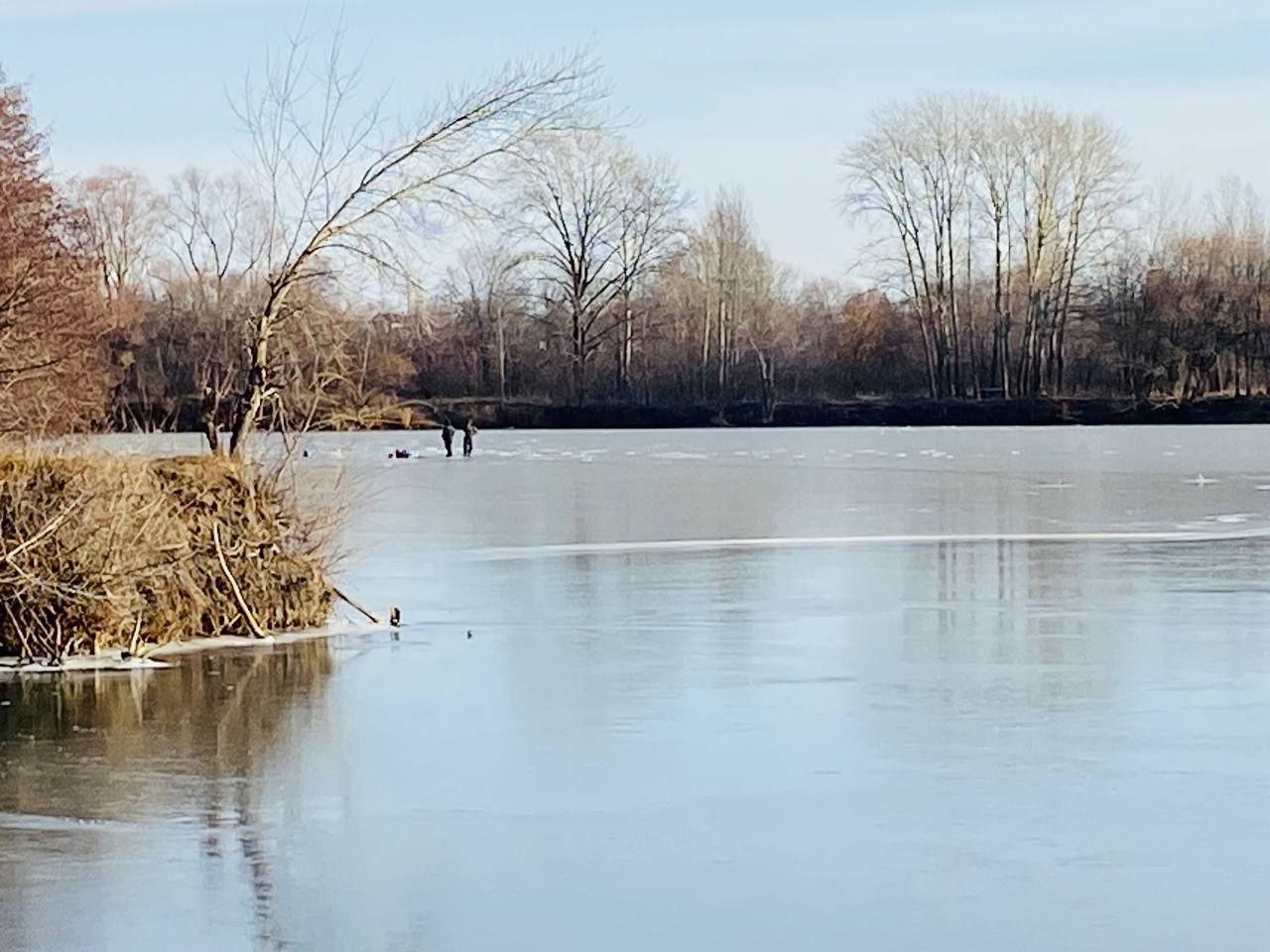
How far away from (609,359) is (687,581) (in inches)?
2811

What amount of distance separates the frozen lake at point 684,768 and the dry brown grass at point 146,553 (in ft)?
1.98

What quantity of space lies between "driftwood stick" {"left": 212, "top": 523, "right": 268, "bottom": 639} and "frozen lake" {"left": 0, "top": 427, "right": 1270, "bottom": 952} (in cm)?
47

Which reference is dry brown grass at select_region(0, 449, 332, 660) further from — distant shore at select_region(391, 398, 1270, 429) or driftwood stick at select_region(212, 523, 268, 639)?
distant shore at select_region(391, 398, 1270, 429)

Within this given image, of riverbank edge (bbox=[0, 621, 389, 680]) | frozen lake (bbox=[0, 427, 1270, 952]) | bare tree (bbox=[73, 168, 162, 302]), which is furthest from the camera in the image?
bare tree (bbox=[73, 168, 162, 302])

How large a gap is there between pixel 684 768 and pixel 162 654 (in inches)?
187

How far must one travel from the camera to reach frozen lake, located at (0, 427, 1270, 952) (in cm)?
639

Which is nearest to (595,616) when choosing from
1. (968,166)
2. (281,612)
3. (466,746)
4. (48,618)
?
(281,612)

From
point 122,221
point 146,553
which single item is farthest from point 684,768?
point 122,221

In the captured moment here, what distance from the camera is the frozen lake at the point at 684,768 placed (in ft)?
21.0

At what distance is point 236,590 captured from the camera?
13086 millimetres

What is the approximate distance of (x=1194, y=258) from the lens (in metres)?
84.2

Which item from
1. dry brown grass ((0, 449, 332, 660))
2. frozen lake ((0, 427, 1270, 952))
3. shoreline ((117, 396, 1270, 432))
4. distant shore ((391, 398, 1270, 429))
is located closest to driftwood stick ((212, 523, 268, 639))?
dry brown grass ((0, 449, 332, 660))

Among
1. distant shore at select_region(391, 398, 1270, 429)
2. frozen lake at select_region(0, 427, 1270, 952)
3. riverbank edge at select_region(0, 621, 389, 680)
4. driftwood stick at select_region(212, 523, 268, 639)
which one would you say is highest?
distant shore at select_region(391, 398, 1270, 429)

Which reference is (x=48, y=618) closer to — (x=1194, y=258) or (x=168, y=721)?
(x=168, y=721)
